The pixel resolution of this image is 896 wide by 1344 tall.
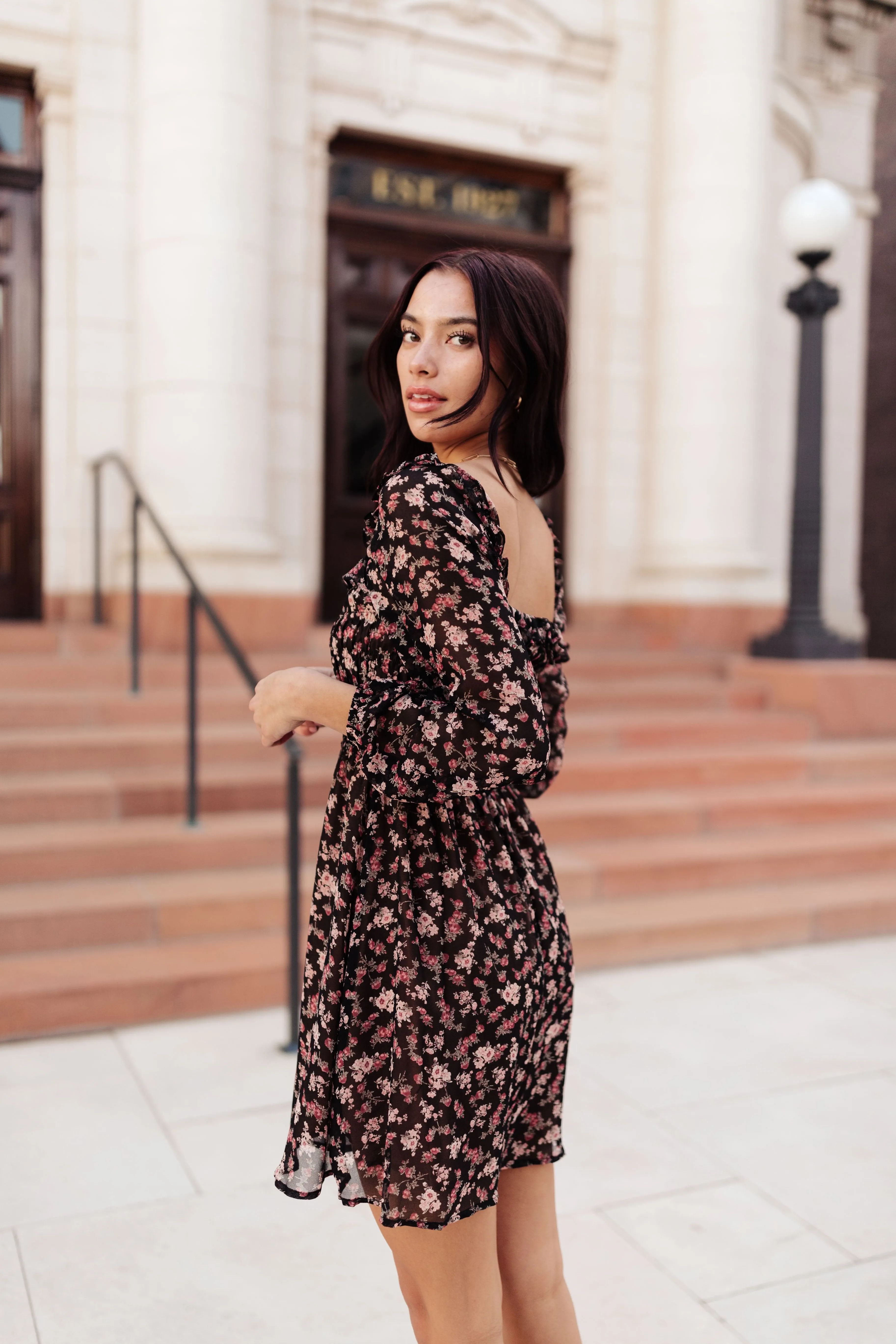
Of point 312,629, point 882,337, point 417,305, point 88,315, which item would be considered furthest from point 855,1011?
point 882,337

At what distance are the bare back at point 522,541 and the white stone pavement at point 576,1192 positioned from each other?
1.68 meters

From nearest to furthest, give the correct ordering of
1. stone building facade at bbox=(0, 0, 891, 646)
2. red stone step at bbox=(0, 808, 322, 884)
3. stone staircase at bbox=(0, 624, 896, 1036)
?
stone staircase at bbox=(0, 624, 896, 1036), red stone step at bbox=(0, 808, 322, 884), stone building facade at bbox=(0, 0, 891, 646)

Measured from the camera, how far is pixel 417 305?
1577 mm

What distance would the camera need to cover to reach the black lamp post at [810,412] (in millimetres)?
7250

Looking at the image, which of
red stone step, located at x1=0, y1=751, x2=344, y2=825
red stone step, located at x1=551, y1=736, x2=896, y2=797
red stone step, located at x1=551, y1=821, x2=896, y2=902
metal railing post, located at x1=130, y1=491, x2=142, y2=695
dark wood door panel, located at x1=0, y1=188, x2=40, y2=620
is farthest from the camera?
dark wood door panel, located at x1=0, y1=188, x2=40, y2=620

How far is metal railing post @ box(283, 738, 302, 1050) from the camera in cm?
385

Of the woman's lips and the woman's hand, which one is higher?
the woman's lips

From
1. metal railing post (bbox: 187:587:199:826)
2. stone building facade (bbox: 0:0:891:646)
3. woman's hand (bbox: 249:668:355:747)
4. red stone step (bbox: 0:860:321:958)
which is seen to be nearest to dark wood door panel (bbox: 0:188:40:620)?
stone building facade (bbox: 0:0:891:646)

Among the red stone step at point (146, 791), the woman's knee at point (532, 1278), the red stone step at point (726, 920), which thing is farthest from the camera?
the red stone step at point (146, 791)

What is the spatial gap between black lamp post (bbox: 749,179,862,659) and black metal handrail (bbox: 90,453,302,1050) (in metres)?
3.55

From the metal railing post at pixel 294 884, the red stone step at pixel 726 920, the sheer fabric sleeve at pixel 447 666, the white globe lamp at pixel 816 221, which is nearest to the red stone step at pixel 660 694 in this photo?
the red stone step at pixel 726 920

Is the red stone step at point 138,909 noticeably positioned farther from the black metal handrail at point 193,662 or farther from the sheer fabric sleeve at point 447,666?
the sheer fabric sleeve at point 447,666

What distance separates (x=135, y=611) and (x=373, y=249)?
12.4ft

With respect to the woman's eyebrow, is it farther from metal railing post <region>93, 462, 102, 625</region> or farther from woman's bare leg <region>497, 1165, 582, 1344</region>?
metal railing post <region>93, 462, 102, 625</region>
